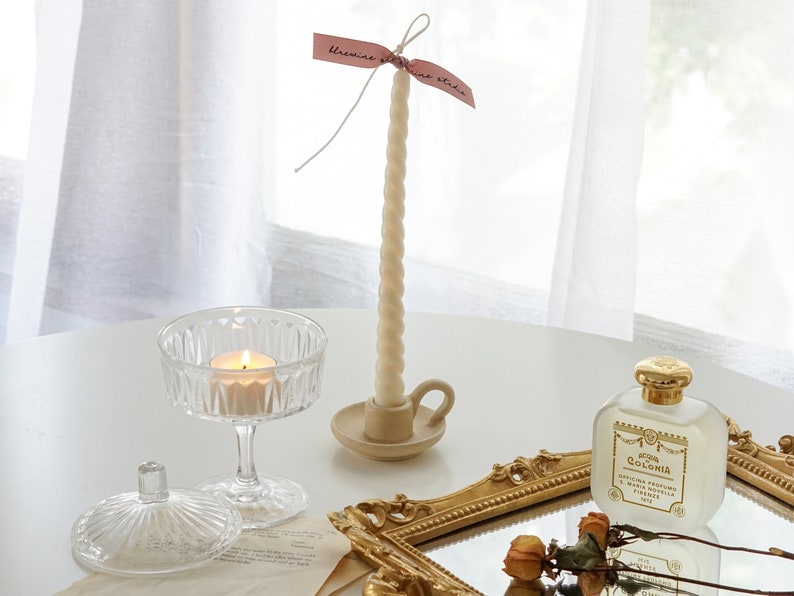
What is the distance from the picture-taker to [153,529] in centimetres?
77

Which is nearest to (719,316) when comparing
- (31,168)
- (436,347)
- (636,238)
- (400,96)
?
(636,238)

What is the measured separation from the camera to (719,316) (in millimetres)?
1792

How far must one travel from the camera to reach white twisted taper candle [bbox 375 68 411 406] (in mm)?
889

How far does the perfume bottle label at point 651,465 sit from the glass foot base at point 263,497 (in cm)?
25

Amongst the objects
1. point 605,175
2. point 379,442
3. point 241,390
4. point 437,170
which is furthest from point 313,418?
point 437,170

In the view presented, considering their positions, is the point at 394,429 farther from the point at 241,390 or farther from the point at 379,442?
the point at 241,390

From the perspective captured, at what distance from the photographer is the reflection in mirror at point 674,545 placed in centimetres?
72

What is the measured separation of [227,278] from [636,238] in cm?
96

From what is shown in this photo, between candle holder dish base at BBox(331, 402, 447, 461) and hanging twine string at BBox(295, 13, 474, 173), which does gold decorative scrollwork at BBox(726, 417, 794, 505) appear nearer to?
candle holder dish base at BBox(331, 402, 447, 461)

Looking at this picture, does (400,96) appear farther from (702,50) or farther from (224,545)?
(702,50)

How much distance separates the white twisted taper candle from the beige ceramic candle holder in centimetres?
1

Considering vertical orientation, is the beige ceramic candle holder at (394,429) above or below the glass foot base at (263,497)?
above

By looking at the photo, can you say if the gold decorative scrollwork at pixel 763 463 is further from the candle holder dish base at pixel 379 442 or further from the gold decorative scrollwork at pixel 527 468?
the candle holder dish base at pixel 379 442

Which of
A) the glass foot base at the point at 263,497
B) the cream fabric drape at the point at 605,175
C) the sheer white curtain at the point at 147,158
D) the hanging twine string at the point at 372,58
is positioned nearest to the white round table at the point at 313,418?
the glass foot base at the point at 263,497
